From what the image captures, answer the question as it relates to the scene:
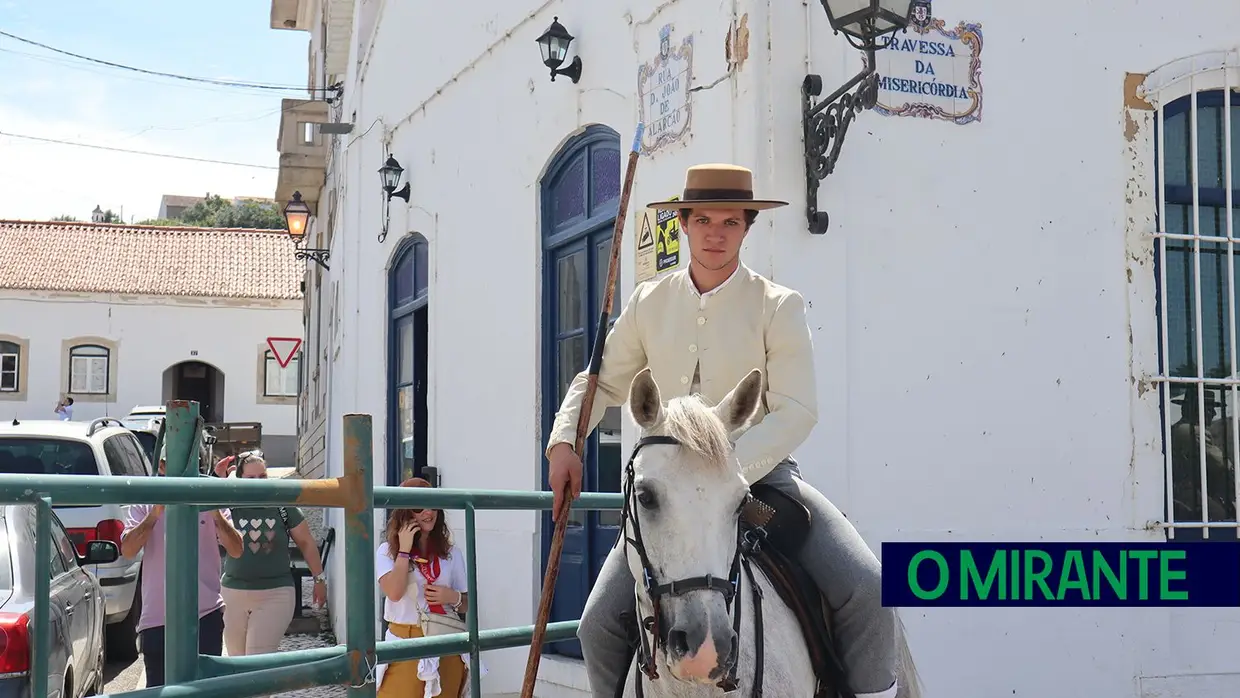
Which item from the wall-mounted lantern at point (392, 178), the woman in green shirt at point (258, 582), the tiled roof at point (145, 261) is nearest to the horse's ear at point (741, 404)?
the woman in green shirt at point (258, 582)

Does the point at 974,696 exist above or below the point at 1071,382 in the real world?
below

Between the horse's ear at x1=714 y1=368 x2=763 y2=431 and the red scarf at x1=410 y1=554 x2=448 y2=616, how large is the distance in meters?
3.99

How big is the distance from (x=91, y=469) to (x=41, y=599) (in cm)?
796

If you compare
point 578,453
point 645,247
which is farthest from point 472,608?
point 645,247

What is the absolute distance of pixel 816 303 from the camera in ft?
19.4

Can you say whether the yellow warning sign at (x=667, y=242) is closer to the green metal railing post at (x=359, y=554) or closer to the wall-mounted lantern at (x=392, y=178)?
the green metal railing post at (x=359, y=554)

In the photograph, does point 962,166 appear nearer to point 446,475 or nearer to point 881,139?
point 881,139

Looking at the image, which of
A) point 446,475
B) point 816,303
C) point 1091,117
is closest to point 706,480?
point 816,303

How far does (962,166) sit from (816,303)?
117 centimetres

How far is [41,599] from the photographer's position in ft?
9.62

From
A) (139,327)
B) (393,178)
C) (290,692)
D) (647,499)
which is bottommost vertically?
(290,692)

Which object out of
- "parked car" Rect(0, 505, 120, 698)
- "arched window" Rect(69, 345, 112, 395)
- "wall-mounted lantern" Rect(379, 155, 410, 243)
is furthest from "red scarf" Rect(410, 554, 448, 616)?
"arched window" Rect(69, 345, 112, 395)

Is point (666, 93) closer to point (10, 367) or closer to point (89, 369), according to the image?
point (89, 369)

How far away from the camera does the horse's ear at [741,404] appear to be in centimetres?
326
